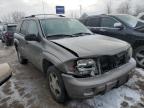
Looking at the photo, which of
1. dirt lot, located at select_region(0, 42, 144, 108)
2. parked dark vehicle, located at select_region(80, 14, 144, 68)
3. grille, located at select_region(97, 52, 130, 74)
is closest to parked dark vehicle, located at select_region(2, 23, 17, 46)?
parked dark vehicle, located at select_region(80, 14, 144, 68)

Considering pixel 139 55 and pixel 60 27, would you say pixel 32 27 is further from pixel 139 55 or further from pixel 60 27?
pixel 139 55

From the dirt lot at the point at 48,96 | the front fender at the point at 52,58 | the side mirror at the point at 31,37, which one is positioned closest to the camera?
the front fender at the point at 52,58

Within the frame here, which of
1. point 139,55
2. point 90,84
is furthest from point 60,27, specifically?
point 139,55

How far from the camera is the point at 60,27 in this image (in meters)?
4.60

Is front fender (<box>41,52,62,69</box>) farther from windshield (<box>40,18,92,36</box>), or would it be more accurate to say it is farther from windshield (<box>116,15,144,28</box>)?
windshield (<box>116,15,144,28</box>)

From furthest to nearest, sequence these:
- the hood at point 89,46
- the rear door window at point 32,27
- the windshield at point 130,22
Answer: the windshield at point 130,22 < the rear door window at point 32,27 < the hood at point 89,46

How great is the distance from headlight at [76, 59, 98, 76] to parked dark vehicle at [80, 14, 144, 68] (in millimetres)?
2782

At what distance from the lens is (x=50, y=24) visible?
461 centimetres

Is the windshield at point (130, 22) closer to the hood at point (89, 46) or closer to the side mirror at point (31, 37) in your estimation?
the hood at point (89, 46)

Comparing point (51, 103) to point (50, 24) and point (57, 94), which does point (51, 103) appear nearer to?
point (57, 94)

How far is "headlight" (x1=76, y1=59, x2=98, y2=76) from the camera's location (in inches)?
123

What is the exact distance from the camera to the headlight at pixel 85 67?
314 cm

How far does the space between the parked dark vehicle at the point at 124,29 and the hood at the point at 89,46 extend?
1.91 meters

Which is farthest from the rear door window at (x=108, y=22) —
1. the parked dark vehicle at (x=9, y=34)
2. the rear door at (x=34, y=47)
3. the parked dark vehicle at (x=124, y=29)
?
the parked dark vehicle at (x=9, y=34)
